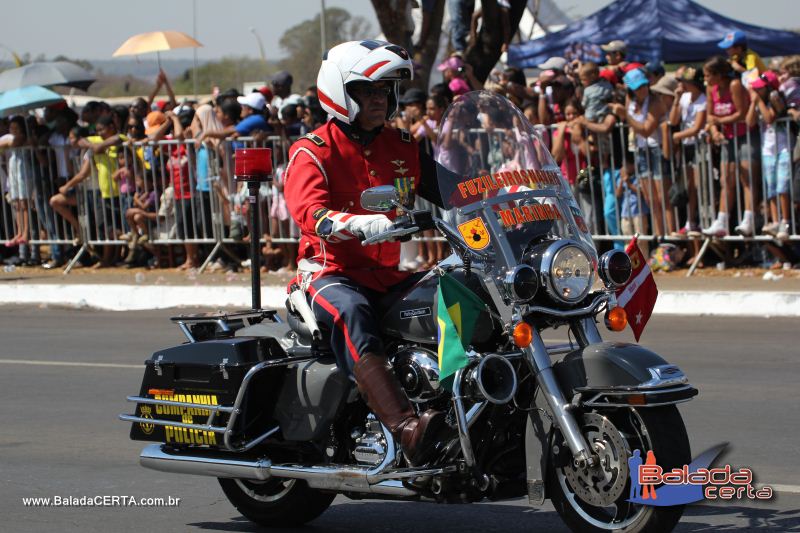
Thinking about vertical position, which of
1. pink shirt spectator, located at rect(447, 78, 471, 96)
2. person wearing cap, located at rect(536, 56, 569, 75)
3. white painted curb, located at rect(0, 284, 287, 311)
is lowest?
white painted curb, located at rect(0, 284, 287, 311)

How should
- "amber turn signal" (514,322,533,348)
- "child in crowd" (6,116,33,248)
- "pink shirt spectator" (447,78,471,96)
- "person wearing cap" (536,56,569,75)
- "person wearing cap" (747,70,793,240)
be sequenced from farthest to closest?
"child in crowd" (6,116,33,248) < "pink shirt spectator" (447,78,471,96) < "person wearing cap" (536,56,569,75) < "person wearing cap" (747,70,793,240) < "amber turn signal" (514,322,533,348)

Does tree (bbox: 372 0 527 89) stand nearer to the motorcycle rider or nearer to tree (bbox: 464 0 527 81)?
tree (bbox: 464 0 527 81)

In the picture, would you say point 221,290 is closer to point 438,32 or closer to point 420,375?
point 438,32

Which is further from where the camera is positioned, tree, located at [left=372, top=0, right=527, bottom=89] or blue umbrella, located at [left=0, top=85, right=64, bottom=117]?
tree, located at [left=372, top=0, right=527, bottom=89]

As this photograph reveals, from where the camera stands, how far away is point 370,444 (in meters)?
5.70

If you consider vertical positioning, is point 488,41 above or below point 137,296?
above

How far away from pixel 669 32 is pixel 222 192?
7693mm

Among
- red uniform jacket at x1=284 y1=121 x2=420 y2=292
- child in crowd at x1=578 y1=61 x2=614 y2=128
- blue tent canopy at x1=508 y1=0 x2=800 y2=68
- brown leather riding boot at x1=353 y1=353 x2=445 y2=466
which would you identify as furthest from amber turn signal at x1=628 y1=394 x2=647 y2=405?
blue tent canopy at x1=508 y1=0 x2=800 y2=68

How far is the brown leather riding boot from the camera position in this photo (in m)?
5.32

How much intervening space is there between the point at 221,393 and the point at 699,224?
8800mm

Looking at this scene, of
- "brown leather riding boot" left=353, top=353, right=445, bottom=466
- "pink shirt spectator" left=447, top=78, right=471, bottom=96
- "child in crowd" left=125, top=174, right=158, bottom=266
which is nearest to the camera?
"brown leather riding boot" left=353, top=353, right=445, bottom=466

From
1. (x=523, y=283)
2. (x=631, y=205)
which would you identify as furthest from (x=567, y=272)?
(x=631, y=205)

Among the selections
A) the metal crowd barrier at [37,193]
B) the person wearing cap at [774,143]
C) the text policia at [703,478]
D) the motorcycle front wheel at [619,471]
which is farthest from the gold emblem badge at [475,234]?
the metal crowd barrier at [37,193]

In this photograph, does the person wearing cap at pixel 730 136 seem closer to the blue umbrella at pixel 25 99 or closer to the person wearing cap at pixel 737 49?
the person wearing cap at pixel 737 49
